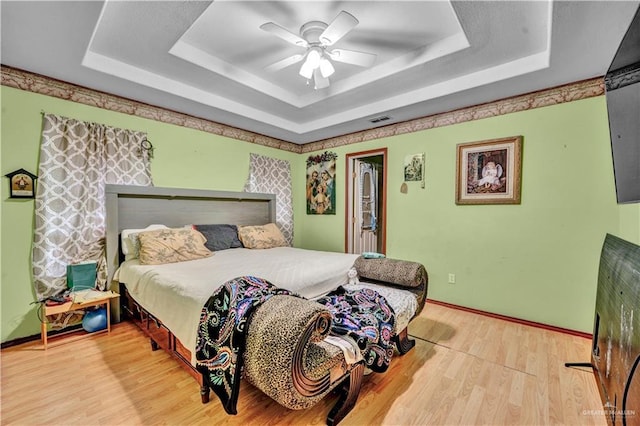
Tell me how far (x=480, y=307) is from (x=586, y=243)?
116 cm

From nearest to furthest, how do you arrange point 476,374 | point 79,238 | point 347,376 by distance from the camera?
point 347,376 < point 476,374 < point 79,238

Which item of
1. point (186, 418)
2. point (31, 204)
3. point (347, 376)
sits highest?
point (31, 204)

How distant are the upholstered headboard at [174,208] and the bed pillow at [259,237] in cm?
44

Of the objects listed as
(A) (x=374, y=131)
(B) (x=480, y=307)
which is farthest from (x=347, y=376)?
(A) (x=374, y=131)

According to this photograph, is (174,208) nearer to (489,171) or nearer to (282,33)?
(282,33)

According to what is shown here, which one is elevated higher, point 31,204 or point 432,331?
point 31,204

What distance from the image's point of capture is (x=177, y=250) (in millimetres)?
2631

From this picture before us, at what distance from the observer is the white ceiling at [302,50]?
173 centimetres

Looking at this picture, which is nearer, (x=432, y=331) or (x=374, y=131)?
(x=432, y=331)

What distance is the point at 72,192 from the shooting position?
252 centimetres

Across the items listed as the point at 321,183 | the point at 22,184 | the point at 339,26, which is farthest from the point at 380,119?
the point at 22,184

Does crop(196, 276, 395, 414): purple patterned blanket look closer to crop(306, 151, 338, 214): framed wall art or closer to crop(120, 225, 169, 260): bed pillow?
crop(120, 225, 169, 260): bed pillow

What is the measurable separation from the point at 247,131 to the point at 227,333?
10.7 ft

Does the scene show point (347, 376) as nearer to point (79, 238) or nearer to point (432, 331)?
point (432, 331)
